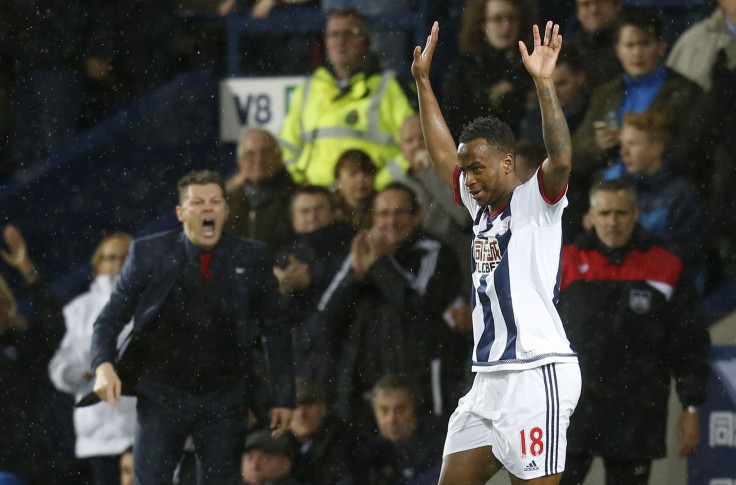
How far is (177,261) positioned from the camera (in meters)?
6.41

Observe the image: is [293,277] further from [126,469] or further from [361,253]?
[126,469]

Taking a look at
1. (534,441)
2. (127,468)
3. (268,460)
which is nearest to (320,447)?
(268,460)

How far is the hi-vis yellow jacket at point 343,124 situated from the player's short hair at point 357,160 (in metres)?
0.16

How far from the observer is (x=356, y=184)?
7031 millimetres

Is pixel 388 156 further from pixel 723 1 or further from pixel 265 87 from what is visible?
pixel 723 1

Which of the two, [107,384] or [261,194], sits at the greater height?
[261,194]

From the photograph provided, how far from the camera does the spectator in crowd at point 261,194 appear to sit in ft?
23.5

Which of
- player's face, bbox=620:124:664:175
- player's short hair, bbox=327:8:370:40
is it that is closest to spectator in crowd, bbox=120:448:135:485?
player's short hair, bbox=327:8:370:40

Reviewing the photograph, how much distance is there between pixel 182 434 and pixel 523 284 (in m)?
2.42

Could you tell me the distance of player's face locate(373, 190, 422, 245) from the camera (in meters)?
6.76

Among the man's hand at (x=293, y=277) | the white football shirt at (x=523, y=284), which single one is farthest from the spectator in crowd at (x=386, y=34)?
the white football shirt at (x=523, y=284)

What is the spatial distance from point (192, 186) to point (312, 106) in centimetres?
138

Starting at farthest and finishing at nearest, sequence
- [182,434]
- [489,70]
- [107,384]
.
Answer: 1. [489,70]
2. [182,434]
3. [107,384]

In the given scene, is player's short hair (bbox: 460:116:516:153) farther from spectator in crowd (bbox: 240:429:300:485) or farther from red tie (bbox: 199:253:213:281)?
spectator in crowd (bbox: 240:429:300:485)
